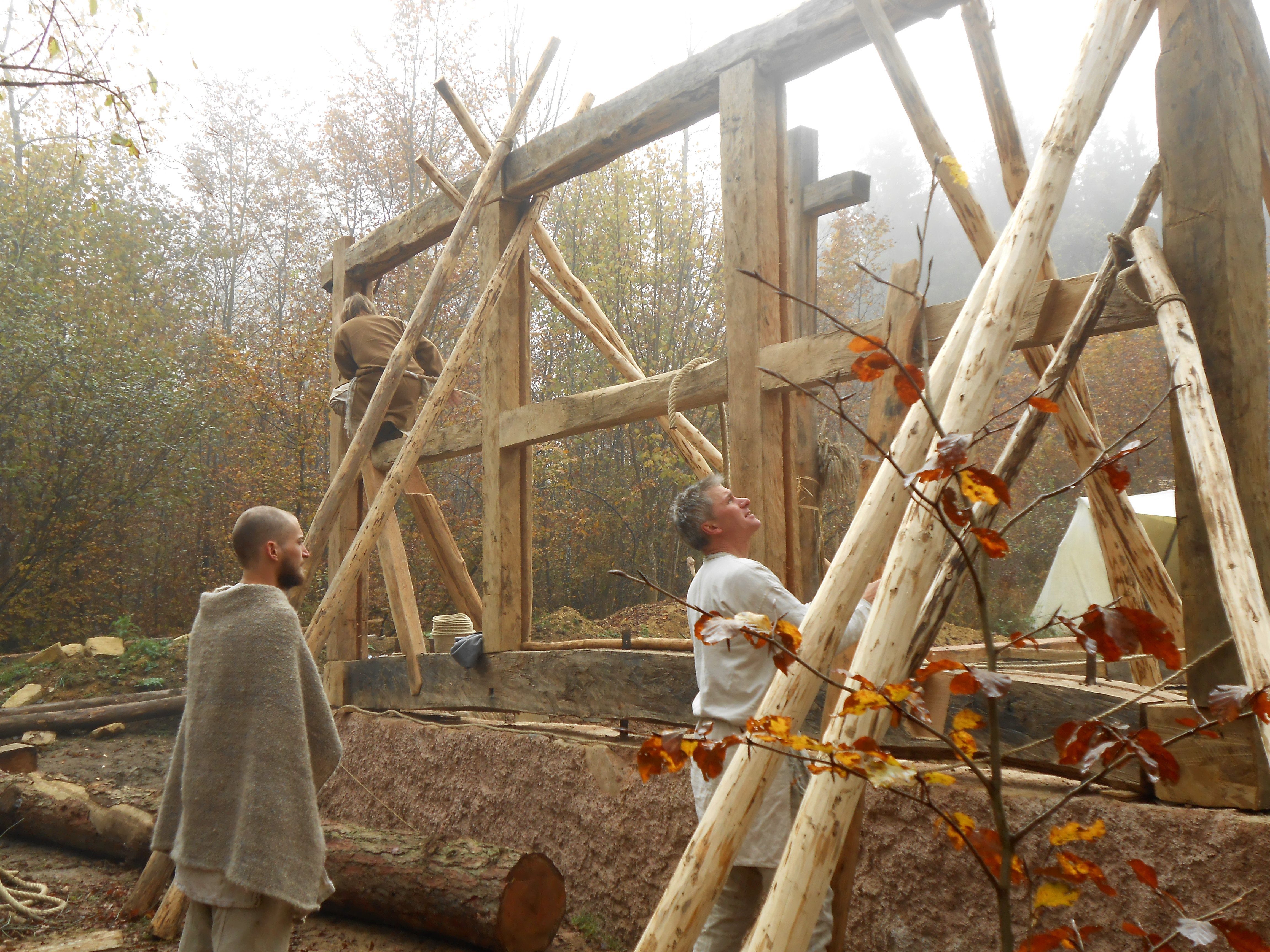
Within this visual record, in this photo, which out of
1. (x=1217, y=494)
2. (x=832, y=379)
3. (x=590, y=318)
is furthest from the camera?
(x=590, y=318)

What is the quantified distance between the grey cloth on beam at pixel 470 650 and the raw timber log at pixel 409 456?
0.67m

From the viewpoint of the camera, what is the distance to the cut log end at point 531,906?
379 centimetres

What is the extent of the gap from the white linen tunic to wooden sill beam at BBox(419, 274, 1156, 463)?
0.70m

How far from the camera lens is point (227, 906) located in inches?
99.1

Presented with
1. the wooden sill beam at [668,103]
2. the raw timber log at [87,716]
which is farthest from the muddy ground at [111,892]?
the wooden sill beam at [668,103]

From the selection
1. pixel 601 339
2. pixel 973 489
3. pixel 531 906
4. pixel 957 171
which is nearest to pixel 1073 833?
pixel 973 489

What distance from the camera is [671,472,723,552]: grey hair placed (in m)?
3.12

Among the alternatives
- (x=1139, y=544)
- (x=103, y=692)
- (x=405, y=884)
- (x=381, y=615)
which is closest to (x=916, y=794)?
(x=1139, y=544)

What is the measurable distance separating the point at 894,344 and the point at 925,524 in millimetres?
1413

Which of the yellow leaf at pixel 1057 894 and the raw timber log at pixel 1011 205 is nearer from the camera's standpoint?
the yellow leaf at pixel 1057 894

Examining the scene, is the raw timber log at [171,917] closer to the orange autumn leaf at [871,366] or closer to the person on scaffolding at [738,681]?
the person on scaffolding at [738,681]

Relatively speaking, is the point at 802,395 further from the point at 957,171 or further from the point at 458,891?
the point at 458,891

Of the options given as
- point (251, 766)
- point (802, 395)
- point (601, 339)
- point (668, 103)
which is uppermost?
point (668, 103)

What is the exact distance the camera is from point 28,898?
4617mm
